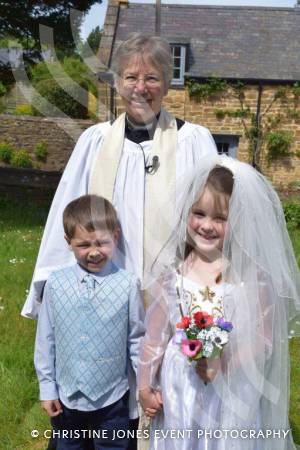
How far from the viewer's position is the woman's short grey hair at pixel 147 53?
2.41m

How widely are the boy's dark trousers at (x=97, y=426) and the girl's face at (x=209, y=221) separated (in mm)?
786

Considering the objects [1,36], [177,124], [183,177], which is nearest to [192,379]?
[183,177]

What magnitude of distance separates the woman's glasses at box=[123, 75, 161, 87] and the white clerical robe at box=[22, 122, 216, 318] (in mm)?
285

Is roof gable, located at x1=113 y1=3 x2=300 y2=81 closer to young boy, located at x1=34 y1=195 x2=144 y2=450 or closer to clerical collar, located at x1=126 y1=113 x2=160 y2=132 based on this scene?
clerical collar, located at x1=126 y1=113 x2=160 y2=132

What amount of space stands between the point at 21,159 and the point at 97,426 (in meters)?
14.4

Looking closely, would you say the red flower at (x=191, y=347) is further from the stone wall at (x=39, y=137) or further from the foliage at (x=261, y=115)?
the stone wall at (x=39, y=137)

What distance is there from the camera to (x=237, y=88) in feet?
51.6

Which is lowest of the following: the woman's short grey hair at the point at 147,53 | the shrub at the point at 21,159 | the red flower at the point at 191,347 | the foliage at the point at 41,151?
the red flower at the point at 191,347

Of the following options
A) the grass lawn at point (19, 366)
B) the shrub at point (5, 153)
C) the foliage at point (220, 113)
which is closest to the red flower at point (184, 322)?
the grass lawn at point (19, 366)

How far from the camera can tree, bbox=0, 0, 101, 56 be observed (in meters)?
8.22

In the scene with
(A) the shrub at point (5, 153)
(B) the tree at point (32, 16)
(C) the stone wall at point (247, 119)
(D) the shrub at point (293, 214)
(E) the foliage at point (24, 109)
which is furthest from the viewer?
(E) the foliage at point (24, 109)

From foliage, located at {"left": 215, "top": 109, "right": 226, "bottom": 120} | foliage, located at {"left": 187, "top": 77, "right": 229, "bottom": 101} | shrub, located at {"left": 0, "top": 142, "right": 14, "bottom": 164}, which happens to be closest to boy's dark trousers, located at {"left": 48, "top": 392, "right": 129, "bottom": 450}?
foliage, located at {"left": 187, "top": 77, "right": 229, "bottom": 101}

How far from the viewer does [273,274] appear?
6.95 ft

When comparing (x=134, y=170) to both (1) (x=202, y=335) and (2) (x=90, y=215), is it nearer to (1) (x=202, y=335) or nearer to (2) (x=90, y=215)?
(2) (x=90, y=215)
